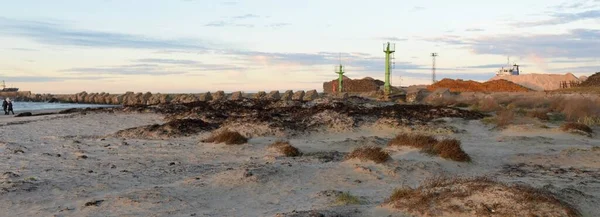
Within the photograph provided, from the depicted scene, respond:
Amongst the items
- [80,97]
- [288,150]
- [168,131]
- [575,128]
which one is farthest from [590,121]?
[80,97]

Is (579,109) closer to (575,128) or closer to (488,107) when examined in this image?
(488,107)

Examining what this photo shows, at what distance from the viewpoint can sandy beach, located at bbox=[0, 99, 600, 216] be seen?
31.3ft

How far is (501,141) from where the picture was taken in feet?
63.4

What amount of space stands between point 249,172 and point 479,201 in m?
5.61

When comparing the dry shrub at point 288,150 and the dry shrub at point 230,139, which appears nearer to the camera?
the dry shrub at point 288,150

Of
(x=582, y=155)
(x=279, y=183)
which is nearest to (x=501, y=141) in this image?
(x=582, y=155)

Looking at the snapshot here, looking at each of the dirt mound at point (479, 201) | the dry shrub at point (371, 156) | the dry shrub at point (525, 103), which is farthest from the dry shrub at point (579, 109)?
the dirt mound at point (479, 201)

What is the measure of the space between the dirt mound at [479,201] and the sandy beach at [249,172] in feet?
0.67

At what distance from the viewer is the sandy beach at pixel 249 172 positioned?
954cm

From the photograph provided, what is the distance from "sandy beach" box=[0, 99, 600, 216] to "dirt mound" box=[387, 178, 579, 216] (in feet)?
0.67

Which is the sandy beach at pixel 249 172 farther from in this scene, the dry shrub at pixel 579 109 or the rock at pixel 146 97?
the rock at pixel 146 97


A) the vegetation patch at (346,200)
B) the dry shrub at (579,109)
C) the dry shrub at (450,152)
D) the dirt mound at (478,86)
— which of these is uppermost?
the dirt mound at (478,86)

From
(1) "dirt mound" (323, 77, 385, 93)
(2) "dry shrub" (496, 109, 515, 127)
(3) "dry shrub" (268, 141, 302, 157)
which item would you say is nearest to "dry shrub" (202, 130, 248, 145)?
(3) "dry shrub" (268, 141, 302, 157)

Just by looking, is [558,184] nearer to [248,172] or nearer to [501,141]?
[248,172]
